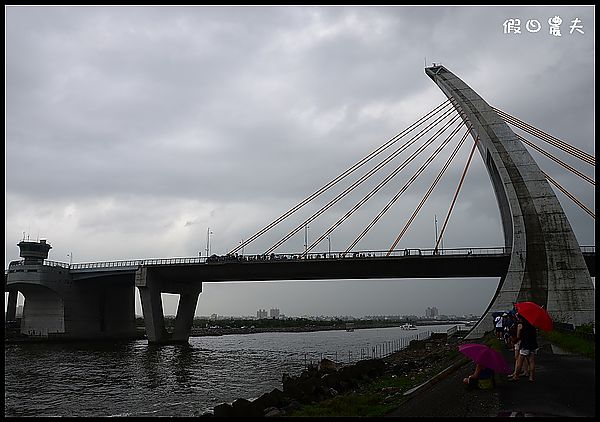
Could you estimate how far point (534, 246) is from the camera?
4366 centimetres

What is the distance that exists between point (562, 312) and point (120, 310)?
7064 centimetres

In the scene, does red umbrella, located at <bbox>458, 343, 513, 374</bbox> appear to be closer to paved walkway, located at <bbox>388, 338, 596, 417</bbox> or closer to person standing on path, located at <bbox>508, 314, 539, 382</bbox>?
paved walkway, located at <bbox>388, 338, 596, 417</bbox>

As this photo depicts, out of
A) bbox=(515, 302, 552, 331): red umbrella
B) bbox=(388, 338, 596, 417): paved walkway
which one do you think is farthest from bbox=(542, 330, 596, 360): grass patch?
bbox=(515, 302, 552, 331): red umbrella

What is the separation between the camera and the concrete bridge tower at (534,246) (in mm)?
41906

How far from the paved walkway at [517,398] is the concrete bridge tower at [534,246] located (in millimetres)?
27277

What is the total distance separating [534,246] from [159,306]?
4560 cm

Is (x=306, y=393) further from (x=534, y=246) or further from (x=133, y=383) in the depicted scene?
(x=534, y=246)

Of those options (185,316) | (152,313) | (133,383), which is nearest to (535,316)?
(133,383)

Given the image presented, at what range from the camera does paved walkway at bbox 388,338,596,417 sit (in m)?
11.0

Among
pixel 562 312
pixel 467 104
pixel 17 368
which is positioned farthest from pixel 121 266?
pixel 562 312

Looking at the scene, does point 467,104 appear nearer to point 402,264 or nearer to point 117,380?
point 402,264

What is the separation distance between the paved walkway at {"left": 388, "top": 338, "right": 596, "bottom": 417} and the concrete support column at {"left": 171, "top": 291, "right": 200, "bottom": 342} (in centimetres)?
5999

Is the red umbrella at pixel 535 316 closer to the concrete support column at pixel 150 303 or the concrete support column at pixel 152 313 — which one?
the concrete support column at pixel 150 303

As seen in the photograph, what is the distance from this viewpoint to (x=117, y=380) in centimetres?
3197
